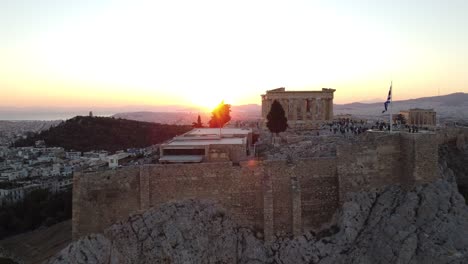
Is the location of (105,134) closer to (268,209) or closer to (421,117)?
(421,117)

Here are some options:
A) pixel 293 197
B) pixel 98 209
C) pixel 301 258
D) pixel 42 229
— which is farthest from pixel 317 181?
pixel 42 229

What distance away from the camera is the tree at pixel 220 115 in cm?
5238

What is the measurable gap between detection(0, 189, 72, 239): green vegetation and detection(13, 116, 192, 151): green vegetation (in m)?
27.3

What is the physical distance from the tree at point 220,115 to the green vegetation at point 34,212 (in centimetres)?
1727

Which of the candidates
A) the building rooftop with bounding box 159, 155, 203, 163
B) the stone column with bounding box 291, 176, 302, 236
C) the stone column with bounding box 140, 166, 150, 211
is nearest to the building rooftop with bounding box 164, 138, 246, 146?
the building rooftop with bounding box 159, 155, 203, 163

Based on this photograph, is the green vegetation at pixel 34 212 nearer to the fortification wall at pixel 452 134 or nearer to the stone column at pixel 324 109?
the stone column at pixel 324 109

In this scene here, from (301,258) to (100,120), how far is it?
6692 centimetres

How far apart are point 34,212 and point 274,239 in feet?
95.7

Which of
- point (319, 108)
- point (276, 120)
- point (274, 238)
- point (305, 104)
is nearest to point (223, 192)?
point (274, 238)

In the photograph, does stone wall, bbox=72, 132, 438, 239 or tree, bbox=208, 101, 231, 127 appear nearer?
stone wall, bbox=72, 132, 438, 239

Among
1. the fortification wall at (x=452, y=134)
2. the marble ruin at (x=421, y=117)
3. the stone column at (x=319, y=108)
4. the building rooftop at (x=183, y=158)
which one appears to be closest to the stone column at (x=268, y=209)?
the building rooftop at (x=183, y=158)

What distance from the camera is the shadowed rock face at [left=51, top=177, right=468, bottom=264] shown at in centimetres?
2058

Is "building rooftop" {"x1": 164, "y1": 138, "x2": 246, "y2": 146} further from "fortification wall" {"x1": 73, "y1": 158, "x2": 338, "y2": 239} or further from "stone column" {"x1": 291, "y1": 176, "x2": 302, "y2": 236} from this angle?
"stone column" {"x1": 291, "y1": 176, "x2": 302, "y2": 236}

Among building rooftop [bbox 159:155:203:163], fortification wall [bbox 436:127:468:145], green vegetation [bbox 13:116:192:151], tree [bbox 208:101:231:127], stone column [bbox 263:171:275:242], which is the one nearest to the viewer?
stone column [bbox 263:171:275:242]
